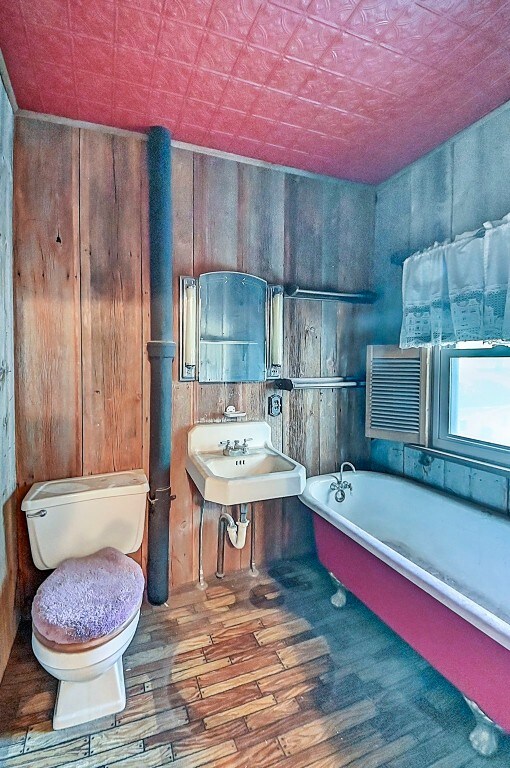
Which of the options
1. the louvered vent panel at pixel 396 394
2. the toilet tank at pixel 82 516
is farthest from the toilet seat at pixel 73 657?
the louvered vent panel at pixel 396 394

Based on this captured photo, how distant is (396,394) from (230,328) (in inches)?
42.1

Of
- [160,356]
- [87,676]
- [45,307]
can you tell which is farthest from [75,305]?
[87,676]

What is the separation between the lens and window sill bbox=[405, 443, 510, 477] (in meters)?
1.73

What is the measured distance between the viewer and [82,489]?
1.64 meters

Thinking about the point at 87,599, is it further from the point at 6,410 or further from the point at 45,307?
the point at 45,307

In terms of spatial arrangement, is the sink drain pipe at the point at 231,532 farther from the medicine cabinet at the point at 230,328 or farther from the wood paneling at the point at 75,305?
the medicine cabinet at the point at 230,328

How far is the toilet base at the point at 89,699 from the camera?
1.31 metres

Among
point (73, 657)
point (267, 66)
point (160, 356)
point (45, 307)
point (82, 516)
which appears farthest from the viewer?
point (160, 356)

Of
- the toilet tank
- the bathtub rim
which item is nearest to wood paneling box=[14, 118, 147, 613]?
the toilet tank

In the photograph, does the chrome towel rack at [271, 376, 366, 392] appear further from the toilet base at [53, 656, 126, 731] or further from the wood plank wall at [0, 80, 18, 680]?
the toilet base at [53, 656, 126, 731]

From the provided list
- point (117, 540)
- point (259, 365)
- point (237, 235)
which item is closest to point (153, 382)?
point (259, 365)

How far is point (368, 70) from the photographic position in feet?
4.77

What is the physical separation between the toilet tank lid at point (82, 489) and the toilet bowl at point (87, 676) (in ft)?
1.56

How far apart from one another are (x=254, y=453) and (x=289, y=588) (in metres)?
0.79
